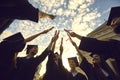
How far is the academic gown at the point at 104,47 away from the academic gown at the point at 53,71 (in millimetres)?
1453

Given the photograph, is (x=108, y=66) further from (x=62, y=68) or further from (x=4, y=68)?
(x=4, y=68)

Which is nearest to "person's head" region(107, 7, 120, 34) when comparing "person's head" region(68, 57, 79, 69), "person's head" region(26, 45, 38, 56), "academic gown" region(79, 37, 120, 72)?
"academic gown" region(79, 37, 120, 72)

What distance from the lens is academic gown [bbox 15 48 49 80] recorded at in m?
6.63

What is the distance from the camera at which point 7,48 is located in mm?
6047

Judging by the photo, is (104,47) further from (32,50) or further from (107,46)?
(32,50)

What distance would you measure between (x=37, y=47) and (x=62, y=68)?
1.32 m

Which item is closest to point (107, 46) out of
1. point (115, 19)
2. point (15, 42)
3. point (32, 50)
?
point (115, 19)

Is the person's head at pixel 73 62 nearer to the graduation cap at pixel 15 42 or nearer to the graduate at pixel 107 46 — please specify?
the graduate at pixel 107 46

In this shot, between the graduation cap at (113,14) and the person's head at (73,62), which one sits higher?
the graduation cap at (113,14)

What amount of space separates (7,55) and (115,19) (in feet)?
12.8

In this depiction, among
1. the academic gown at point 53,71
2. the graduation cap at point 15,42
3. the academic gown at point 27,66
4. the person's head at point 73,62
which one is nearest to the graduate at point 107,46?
the academic gown at point 53,71

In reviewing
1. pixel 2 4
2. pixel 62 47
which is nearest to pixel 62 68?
pixel 62 47

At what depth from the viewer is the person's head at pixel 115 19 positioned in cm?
657

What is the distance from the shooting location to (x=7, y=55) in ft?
20.1
